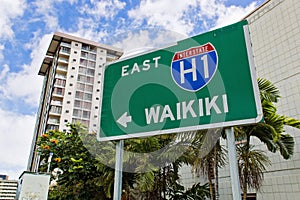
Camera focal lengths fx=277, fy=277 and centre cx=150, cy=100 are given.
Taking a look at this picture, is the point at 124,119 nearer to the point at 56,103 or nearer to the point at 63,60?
the point at 56,103

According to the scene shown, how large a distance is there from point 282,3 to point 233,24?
6322 millimetres

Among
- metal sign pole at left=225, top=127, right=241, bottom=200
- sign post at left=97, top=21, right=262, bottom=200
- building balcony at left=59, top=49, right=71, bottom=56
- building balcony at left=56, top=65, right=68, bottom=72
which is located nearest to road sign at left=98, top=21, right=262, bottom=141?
sign post at left=97, top=21, right=262, bottom=200

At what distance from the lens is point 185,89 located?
2.10 m

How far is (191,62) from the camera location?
2131mm

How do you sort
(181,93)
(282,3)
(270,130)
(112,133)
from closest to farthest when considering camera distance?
1. (181,93)
2. (112,133)
3. (270,130)
4. (282,3)

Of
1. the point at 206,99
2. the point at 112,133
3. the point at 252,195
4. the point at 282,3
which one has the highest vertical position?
the point at 282,3

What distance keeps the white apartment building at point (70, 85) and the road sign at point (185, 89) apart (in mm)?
29644

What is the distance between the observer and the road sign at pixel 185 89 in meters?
1.88

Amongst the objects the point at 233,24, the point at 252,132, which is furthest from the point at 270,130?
the point at 233,24

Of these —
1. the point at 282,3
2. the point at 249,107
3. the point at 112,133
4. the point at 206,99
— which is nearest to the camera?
the point at 249,107

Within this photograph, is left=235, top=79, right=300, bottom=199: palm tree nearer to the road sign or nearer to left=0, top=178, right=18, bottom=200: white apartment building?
the road sign

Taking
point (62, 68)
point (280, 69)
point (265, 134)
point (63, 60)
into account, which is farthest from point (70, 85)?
point (265, 134)

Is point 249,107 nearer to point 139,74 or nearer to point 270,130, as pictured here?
point 139,74

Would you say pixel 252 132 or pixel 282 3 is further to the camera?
pixel 282 3
